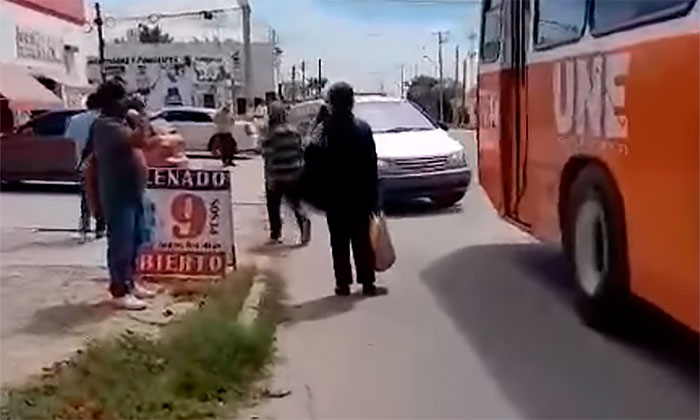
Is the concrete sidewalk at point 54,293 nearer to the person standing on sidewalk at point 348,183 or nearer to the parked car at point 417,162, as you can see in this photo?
the person standing on sidewalk at point 348,183

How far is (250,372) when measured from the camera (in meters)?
7.86

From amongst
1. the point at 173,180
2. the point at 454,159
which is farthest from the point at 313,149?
the point at 454,159

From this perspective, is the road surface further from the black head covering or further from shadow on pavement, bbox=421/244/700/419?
the black head covering

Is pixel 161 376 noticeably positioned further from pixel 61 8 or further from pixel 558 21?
pixel 61 8

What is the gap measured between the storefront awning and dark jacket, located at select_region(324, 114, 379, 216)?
19016 mm

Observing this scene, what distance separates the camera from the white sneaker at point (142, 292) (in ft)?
33.8

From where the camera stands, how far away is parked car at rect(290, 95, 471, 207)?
1859cm

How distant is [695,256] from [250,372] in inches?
111

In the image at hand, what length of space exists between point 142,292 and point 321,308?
4.98 feet

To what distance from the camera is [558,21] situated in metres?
10.0

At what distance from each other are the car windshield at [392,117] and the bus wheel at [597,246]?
10147mm

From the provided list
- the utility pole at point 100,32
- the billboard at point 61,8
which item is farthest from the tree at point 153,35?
the billboard at point 61,8

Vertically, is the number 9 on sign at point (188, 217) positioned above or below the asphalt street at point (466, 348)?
above

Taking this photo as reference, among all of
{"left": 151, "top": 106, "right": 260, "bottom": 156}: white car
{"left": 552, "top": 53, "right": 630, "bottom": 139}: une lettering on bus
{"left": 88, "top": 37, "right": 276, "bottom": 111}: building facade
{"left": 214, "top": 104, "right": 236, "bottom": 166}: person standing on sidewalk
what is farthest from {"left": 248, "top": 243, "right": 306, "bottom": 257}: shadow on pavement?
{"left": 88, "top": 37, "right": 276, "bottom": 111}: building facade
